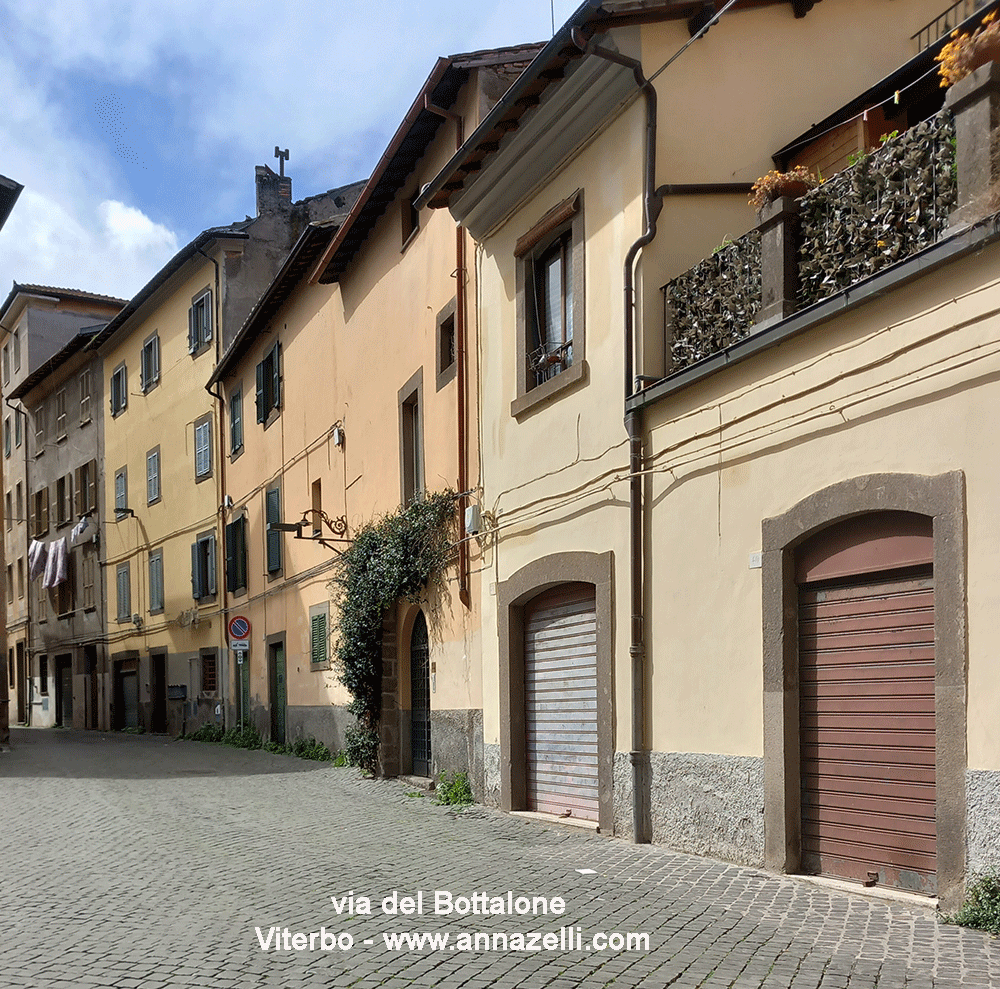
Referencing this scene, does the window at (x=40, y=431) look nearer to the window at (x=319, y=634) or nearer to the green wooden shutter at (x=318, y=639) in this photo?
the window at (x=319, y=634)

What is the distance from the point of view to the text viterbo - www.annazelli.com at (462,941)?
648 cm

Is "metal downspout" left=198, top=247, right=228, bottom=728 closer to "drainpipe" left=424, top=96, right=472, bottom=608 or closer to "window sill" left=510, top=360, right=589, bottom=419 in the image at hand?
"drainpipe" left=424, top=96, right=472, bottom=608

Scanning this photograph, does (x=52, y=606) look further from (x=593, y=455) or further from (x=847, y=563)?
(x=847, y=563)

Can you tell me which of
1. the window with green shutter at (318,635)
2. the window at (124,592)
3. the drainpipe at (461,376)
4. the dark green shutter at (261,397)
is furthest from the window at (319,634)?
the window at (124,592)

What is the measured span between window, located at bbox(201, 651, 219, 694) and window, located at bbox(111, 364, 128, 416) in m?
9.30

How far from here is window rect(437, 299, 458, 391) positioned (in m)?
15.0

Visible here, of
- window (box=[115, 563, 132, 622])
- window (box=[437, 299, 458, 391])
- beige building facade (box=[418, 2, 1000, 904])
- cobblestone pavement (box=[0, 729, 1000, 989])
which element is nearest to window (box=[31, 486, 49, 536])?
window (box=[115, 563, 132, 622])

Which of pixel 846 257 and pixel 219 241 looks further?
pixel 219 241

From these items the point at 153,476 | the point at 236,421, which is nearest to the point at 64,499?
the point at 153,476

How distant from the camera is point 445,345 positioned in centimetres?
1539

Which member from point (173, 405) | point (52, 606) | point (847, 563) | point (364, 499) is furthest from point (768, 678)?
point (52, 606)

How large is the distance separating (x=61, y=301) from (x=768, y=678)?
37802 millimetres

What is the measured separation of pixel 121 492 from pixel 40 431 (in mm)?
8239

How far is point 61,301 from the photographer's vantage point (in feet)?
136
